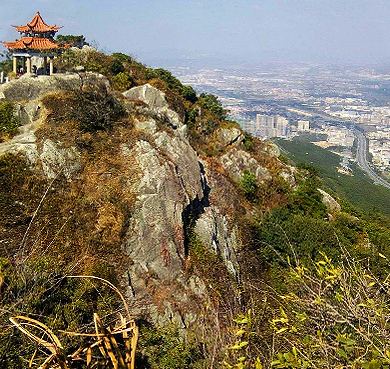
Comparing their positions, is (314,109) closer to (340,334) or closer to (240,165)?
(240,165)

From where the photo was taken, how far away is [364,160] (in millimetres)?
77938

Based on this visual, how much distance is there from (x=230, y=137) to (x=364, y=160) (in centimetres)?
7163

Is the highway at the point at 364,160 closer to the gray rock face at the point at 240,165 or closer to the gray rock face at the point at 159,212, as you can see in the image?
the gray rock face at the point at 240,165

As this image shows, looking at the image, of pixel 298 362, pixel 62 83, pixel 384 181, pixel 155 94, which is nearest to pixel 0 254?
pixel 298 362

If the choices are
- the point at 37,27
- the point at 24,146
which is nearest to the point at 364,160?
the point at 37,27

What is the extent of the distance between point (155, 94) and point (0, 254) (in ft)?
36.1

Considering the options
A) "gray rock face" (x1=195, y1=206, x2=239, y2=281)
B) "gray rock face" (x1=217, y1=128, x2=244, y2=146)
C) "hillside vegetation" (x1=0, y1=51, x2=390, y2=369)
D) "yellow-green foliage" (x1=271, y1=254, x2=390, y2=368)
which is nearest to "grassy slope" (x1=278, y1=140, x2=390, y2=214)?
"gray rock face" (x1=217, y1=128, x2=244, y2=146)

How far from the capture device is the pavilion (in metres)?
15.5

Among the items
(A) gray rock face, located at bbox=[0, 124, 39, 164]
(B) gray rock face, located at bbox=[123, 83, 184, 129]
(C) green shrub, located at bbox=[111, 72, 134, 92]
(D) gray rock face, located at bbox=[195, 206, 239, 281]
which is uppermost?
(C) green shrub, located at bbox=[111, 72, 134, 92]

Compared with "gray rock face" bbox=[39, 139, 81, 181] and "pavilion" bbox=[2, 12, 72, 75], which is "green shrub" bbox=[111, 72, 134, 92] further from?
"gray rock face" bbox=[39, 139, 81, 181]

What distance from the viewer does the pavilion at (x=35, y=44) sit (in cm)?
1553

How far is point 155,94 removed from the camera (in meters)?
15.4

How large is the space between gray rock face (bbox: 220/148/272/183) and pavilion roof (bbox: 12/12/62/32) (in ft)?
34.6

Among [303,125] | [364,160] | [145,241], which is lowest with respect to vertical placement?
[364,160]
